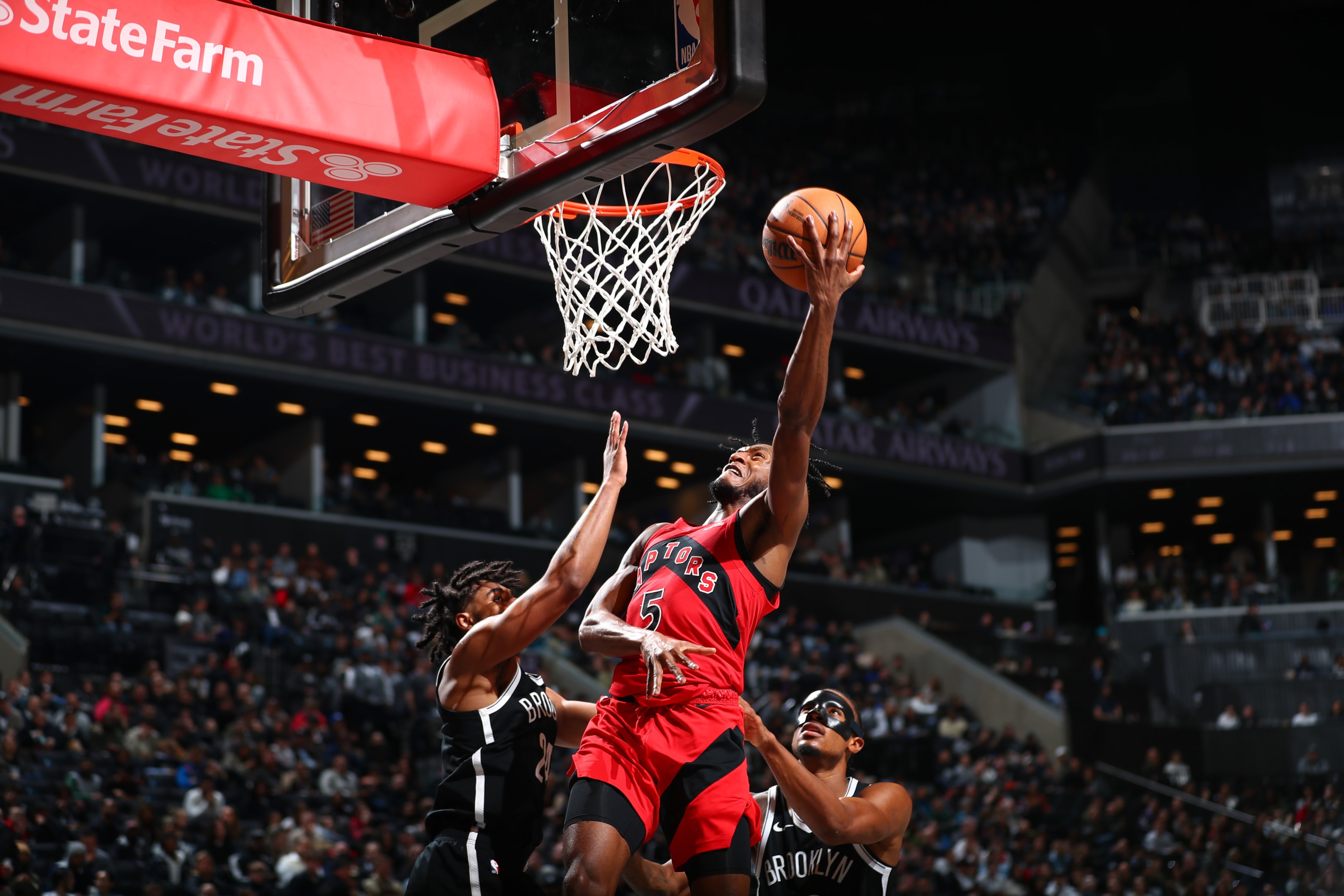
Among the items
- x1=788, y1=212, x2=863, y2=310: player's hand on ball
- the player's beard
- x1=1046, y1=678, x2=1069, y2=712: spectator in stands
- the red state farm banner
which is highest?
the red state farm banner

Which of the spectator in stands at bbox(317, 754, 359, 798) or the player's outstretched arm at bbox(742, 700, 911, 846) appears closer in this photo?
the player's outstretched arm at bbox(742, 700, 911, 846)

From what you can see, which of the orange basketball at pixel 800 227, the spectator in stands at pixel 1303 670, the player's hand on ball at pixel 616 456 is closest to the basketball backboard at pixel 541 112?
the orange basketball at pixel 800 227

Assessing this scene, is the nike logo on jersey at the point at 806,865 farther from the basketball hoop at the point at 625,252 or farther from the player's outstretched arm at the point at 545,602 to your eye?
→ the basketball hoop at the point at 625,252

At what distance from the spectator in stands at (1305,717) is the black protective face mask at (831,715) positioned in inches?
830

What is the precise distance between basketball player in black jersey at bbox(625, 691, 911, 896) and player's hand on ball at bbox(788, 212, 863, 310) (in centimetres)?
177

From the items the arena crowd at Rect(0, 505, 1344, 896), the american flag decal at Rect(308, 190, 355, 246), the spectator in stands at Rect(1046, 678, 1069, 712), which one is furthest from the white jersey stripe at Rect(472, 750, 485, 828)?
the spectator in stands at Rect(1046, 678, 1069, 712)

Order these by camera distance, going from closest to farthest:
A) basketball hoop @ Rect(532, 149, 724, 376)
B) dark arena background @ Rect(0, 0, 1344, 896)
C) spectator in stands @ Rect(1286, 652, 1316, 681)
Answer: basketball hoop @ Rect(532, 149, 724, 376), dark arena background @ Rect(0, 0, 1344, 896), spectator in stands @ Rect(1286, 652, 1316, 681)

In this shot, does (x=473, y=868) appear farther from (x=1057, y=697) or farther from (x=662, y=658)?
(x=1057, y=697)

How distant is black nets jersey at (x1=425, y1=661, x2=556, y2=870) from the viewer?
519 centimetres

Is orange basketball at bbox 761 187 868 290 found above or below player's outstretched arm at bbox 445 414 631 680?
above

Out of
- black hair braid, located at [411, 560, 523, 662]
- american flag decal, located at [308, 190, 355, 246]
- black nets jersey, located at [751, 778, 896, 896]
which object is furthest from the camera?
american flag decal, located at [308, 190, 355, 246]

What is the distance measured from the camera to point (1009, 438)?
35.3m

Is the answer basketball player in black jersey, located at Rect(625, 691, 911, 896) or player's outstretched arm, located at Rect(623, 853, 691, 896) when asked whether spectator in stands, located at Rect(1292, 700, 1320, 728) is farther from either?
player's outstretched arm, located at Rect(623, 853, 691, 896)

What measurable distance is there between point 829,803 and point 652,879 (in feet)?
2.36
